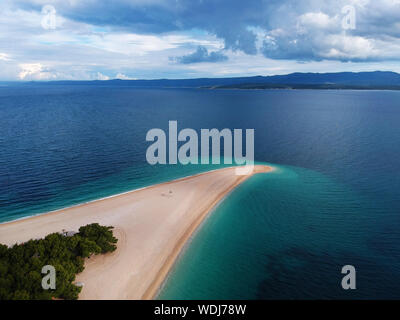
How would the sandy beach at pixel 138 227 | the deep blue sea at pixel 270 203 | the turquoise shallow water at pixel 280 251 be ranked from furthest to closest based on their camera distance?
the deep blue sea at pixel 270 203
the sandy beach at pixel 138 227
the turquoise shallow water at pixel 280 251

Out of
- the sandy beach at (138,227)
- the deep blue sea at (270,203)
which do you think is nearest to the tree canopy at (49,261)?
the sandy beach at (138,227)

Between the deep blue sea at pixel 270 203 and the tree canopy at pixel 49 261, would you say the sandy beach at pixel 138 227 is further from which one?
the deep blue sea at pixel 270 203

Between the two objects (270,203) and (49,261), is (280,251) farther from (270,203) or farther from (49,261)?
(49,261)

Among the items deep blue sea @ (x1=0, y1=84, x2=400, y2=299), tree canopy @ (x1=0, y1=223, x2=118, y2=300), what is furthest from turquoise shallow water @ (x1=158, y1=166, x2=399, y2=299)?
tree canopy @ (x1=0, y1=223, x2=118, y2=300)

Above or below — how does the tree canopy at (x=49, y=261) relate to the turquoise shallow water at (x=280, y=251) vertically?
above

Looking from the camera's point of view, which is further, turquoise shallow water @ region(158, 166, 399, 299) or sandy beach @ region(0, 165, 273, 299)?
sandy beach @ region(0, 165, 273, 299)

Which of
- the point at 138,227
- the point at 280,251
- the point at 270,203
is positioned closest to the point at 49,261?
the point at 138,227

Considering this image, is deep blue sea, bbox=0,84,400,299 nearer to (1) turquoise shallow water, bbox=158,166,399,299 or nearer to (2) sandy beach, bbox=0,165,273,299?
(1) turquoise shallow water, bbox=158,166,399,299

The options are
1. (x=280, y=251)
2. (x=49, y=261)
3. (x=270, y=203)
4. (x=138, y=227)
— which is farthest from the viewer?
(x=270, y=203)
